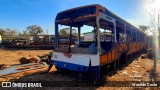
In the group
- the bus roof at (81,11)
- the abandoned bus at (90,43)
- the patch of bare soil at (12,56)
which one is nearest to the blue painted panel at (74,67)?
the abandoned bus at (90,43)

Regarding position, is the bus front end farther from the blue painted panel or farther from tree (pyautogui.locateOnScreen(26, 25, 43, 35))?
tree (pyautogui.locateOnScreen(26, 25, 43, 35))

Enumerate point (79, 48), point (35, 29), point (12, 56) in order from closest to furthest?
point (79, 48), point (12, 56), point (35, 29)

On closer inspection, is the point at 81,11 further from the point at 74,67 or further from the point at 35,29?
the point at 35,29

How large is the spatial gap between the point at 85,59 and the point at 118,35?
3310 mm

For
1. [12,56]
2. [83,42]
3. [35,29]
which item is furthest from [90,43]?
[35,29]

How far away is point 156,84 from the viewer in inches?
277

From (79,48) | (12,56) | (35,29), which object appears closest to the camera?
(79,48)

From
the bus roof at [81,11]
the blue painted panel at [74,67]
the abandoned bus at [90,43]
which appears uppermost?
the bus roof at [81,11]

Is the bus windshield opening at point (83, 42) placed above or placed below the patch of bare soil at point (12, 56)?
above

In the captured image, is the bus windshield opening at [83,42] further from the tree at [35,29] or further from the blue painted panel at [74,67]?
the tree at [35,29]

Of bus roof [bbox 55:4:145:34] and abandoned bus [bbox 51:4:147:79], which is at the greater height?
bus roof [bbox 55:4:145:34]

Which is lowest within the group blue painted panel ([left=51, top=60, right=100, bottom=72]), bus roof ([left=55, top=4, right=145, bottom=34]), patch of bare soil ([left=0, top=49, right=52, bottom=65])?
patch of bare soil ([left=0, top=49, right=52, bottom=65])

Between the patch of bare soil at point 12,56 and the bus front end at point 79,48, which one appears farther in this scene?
the patch of bare soil at point 12,56

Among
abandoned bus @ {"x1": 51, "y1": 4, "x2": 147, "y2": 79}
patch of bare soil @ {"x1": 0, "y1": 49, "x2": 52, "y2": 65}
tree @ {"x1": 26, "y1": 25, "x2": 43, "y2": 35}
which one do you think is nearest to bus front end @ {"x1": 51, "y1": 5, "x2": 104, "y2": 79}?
abandoned bus @ {"x1": 51, "y1": 4, "x2": 147, "y2": 79}
